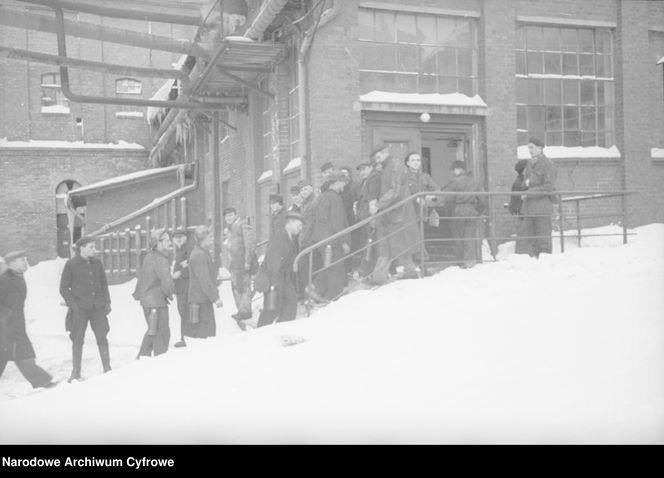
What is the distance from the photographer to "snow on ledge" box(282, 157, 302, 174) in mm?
11530

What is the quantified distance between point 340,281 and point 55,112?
44.0 ft

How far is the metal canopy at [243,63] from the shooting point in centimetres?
1162

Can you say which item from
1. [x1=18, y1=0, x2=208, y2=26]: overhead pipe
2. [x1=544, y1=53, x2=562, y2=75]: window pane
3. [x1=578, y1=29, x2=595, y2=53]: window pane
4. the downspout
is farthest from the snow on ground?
[x1=18, y1=0, x2=208, y2=26]: overhead pipe

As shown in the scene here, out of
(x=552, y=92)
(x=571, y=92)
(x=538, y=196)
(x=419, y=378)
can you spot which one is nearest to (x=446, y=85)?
(x=552, y=92)

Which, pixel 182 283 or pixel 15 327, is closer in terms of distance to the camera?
pixel 15 327

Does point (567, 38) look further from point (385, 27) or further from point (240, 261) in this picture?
point (240, 261)

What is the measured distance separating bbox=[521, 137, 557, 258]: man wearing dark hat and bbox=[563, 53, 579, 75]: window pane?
314 centimetres

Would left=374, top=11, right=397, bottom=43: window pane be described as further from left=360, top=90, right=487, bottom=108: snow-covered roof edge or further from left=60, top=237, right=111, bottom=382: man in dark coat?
left=60, top=237, right=111, bottom=382: man in dark coat

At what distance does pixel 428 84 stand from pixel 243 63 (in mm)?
3290

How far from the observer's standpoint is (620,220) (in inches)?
468

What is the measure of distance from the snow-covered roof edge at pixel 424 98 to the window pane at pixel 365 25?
2.78ft

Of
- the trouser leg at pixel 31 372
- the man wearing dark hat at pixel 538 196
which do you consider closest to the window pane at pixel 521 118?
the man wearing dark hat at pixel 538 196

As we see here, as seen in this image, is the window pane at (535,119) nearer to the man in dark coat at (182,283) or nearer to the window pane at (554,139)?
the window pane at (554,139)

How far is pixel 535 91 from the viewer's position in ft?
39.0
